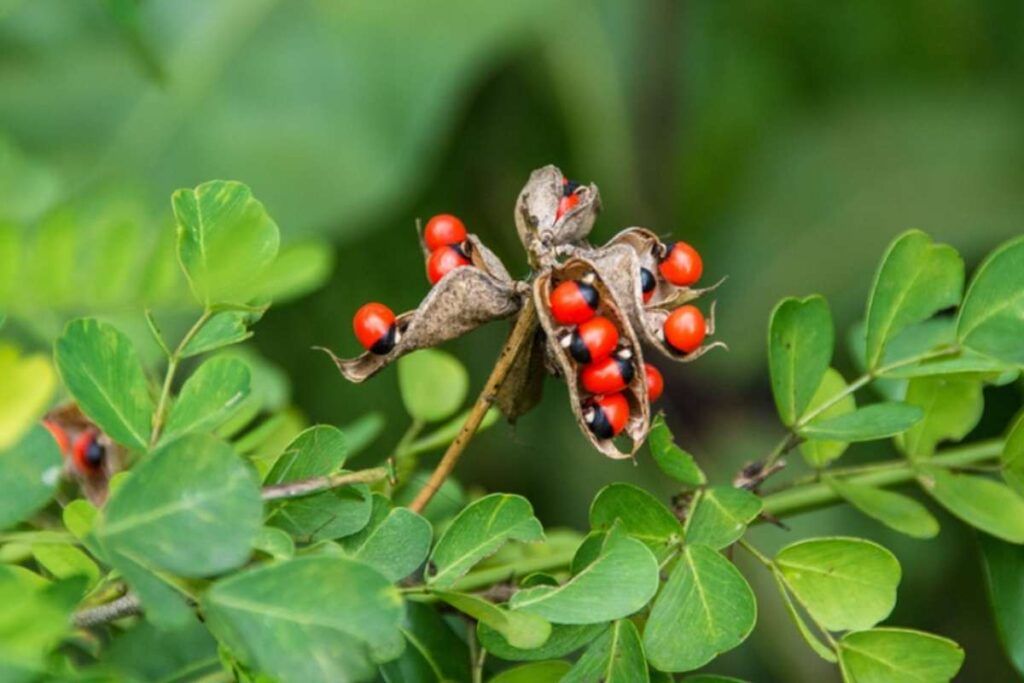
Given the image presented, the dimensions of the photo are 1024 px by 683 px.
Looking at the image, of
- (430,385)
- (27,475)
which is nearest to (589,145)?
(430,385)

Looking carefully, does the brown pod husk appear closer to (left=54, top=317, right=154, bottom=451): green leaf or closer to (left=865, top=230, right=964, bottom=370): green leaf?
(left=54, top=317, right=154, bottom=451): green leaf

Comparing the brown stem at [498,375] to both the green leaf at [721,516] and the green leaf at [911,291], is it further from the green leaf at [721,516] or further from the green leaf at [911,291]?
the green leaf at [911,291]

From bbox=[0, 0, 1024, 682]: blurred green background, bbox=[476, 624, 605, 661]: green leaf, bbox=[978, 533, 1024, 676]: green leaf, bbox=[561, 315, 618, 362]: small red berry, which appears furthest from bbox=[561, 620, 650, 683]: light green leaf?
bbox=[0, 0, 1024, 682]: blurred green background

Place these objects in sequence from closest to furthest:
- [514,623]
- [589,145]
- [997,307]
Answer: [514,623] → [997,307] → [589,145]

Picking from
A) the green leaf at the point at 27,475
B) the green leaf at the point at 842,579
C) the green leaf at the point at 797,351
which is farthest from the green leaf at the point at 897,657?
the green leaf at the point at 27,475

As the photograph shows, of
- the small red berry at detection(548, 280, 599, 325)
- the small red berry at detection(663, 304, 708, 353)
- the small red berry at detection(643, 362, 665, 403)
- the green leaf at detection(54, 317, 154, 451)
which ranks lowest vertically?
the small red berry at detection(643, 362, 665, 403)

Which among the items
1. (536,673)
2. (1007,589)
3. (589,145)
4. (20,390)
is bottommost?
(589,145)

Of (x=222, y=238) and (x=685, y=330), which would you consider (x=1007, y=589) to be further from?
(x=222, y=238)
